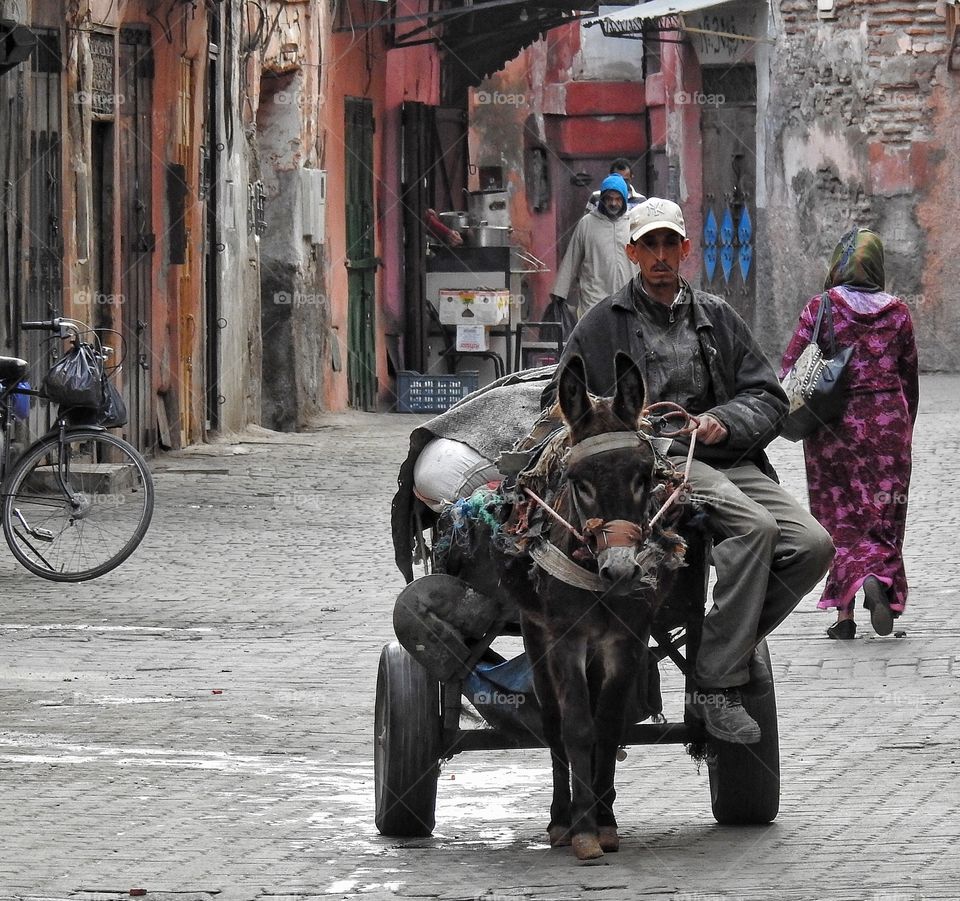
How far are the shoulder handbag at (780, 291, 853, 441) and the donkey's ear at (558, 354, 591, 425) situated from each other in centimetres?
445

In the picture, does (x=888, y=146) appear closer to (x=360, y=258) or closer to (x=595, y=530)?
(x=360, y=258)

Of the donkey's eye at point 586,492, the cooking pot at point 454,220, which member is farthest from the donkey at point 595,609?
the cooking pot at point 454,220

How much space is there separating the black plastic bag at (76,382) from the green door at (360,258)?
12305mm

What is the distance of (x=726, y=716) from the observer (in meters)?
6.09

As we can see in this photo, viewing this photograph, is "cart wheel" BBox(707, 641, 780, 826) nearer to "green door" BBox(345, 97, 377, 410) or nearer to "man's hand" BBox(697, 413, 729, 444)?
"man's hand" BBox(697, 413, 729, 444)

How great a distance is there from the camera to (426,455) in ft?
21.6

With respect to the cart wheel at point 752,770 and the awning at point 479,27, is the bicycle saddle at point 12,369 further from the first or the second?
the awning at point 479,27

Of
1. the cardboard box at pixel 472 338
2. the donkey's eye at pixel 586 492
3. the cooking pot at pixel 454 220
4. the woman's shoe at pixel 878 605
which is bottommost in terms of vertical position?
the woman's shoe at pixel 878 605

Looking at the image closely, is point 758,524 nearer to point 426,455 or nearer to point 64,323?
point 426,455

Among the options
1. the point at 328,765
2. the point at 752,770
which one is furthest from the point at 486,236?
the point at 752,770

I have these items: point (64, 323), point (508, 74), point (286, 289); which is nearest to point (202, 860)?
point (64, 323)

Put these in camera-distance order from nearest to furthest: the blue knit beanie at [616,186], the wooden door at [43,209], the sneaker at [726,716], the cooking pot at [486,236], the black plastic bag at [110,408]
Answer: the sneaker at [726,716] < the black plastic bag at [110,408] < the wooden door at [43,209] < the blue knit beanie at [616,186] < the cooking pot at [486,236]

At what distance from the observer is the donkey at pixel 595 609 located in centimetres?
574

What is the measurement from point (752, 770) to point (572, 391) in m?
1.31
